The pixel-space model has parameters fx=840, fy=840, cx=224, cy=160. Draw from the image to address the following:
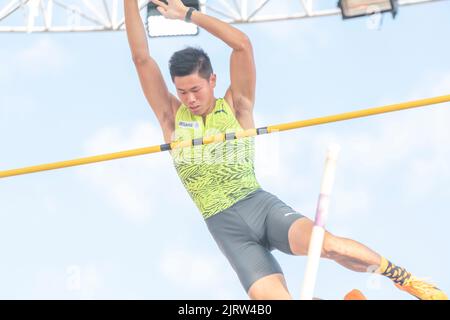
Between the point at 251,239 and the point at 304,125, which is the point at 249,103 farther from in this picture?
the point at 251,239

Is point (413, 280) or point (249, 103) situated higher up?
point (249, 103)

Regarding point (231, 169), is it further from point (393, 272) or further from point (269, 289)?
point (393, 272)

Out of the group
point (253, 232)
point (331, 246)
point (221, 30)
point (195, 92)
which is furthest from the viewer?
point (195, 92)

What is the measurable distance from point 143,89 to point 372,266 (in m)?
1.90

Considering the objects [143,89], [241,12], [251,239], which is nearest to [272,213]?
[251,239]

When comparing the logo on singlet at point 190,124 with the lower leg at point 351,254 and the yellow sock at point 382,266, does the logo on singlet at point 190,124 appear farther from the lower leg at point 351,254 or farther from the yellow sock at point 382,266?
the yellow sock at point 382,266

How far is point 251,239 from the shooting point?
5.03 metres

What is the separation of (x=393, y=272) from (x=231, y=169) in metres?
1.18

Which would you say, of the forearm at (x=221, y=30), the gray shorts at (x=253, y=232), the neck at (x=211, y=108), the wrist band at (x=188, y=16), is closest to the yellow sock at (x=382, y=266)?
the gray shorts at (x=253, y=232)

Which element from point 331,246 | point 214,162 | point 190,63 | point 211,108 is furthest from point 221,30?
point 331,246

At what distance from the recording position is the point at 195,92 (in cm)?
532

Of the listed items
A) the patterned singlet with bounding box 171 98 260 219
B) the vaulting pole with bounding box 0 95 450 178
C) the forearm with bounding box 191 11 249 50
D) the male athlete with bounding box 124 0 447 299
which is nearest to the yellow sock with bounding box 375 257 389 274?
the male athlete with bounding box 124 0 447 299

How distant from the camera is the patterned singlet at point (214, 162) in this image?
519 cm

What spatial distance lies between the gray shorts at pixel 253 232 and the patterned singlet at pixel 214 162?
72mm
